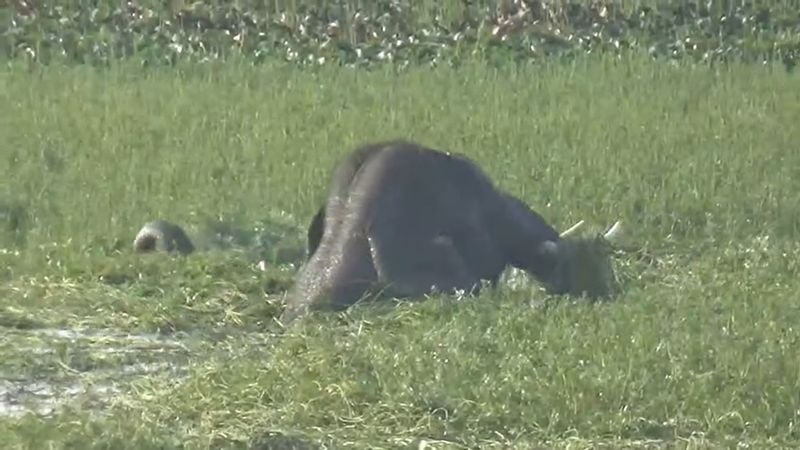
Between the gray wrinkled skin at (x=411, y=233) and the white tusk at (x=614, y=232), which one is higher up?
the gray wrinkled skin at (x=411, y=233)

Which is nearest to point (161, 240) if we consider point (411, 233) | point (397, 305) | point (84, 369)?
point (411, 233)

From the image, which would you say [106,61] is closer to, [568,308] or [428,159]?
[428,159]

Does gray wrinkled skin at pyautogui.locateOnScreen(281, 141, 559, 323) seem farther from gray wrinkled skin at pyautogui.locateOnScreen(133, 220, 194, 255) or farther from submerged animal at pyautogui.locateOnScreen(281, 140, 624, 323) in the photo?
gray wrinkled skin at pyautogui.locateOnScreen(133, 220, 194, 255)

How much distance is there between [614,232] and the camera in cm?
940

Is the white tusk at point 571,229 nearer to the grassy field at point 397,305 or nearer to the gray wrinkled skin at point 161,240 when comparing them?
the grassy field at point 397,305

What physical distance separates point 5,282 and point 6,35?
7723 mm

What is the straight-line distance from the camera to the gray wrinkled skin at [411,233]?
773cm

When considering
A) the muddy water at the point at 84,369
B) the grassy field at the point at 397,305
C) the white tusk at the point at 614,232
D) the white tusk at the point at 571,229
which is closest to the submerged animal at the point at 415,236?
the grassy field at the point at 397,305

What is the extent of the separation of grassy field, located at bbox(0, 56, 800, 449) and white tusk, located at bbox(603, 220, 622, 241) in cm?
7

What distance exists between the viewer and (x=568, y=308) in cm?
733

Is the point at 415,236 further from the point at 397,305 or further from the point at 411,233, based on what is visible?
the point at 397,305

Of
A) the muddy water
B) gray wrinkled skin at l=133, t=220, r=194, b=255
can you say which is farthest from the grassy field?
gray wrinkled skin at l=133, t=220, r=194, b=255

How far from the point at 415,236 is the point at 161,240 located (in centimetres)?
165

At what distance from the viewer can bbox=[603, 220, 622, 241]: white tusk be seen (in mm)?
9297
